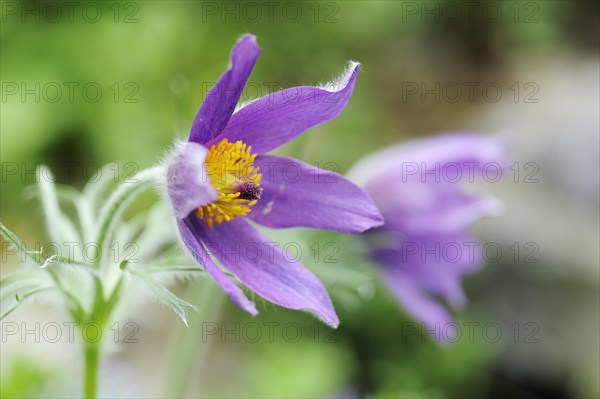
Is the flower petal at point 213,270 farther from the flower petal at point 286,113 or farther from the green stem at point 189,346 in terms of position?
the green stem at point 189,346

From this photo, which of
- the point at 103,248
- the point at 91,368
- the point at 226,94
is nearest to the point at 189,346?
the point at 91,368

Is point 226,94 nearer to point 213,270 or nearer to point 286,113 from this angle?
point 286,113

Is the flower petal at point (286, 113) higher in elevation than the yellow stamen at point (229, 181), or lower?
higher

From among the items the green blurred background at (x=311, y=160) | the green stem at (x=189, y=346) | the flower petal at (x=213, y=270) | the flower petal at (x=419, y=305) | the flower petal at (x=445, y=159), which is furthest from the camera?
the green blurred background at (x=311, y=160)

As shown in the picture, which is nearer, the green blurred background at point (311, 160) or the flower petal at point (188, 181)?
the flower petal at point (188, 181)

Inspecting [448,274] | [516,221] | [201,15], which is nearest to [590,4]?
[516,221]

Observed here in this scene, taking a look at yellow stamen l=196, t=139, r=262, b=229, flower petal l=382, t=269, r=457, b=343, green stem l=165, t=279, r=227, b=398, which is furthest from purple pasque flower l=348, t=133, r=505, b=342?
yellow stamen l=196, t=139, r=262, b=229

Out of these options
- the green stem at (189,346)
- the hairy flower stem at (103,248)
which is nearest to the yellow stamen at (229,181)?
the hairy flower stem at (103,248)
